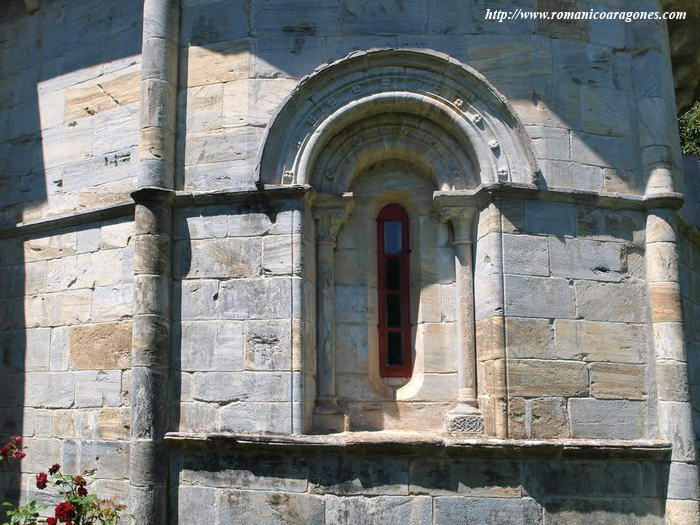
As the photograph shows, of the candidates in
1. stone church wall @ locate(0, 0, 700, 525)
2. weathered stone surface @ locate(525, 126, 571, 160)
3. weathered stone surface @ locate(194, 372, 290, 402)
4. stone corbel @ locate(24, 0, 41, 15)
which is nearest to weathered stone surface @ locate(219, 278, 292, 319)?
stone church wall @ locate(0, 0, 700, 525)

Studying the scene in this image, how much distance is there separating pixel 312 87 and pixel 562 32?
2.27 m

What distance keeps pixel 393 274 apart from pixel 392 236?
1.12 feet

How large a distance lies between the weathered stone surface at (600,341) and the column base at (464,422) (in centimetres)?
83

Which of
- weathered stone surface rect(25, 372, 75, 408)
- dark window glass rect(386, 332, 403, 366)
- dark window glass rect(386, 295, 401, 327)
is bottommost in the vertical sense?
weathered stone surface rect(25, 372, 75, 408)

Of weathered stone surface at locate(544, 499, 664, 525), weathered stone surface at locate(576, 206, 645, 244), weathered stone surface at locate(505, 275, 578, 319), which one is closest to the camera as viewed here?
weathered stone surface at locate(544, 499, 664, 525)

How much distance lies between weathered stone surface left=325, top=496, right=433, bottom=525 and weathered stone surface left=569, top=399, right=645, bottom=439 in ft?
4.42

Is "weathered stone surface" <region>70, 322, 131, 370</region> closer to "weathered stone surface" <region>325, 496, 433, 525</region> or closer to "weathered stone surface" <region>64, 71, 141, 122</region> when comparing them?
"weathered stone surface" <region>64, 71, 141, 122</region>

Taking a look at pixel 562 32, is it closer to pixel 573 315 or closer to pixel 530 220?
pixel 530 220

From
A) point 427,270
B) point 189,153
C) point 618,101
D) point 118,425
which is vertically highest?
point 618,101

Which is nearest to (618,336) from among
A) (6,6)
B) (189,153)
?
(189,153)

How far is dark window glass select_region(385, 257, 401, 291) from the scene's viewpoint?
6457 millimetres

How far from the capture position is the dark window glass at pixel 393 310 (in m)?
6.43

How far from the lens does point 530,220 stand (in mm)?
6078

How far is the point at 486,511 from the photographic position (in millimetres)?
5562
